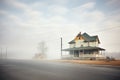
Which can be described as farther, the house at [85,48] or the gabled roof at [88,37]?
the gabled roof at [88,37]

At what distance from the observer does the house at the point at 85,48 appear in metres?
48.3

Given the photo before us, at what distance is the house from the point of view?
1903 inches

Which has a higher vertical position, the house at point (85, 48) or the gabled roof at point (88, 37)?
the gabled roof at point (88, 37)

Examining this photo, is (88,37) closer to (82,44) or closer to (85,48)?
(82,44)

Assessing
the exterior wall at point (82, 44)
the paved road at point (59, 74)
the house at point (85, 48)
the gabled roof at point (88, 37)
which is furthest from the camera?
the gabled roof at point (88, 37)

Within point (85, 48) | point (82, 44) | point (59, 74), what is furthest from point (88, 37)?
point (59, 74)

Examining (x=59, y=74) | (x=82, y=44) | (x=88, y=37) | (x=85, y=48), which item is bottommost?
(x=59, y=74)

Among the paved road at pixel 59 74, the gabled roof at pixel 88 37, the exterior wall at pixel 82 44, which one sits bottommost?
the paved road at pixel 59 74

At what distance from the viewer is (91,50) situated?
1945 inches

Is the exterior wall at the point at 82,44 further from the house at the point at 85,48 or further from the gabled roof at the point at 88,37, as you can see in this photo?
the gabled roof at the point at 88,37

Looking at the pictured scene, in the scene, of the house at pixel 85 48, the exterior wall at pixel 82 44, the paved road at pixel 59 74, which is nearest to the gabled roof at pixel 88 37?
the house at pixel 85 48

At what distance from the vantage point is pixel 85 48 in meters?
48.4

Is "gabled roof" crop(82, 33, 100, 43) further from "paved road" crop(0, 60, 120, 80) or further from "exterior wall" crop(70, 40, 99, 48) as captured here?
"paved road" crop(0, 60, 120, 80)

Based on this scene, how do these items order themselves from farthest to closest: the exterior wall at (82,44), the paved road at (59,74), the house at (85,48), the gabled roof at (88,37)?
the gabled roof at (88,37)
the exterior wall at (82,44)
the house at (85,48)
the paved road at (59,74)
